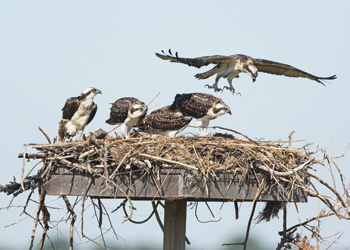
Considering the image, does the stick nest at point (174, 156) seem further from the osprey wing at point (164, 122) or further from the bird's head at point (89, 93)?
the osprey wing at point (164, 122)

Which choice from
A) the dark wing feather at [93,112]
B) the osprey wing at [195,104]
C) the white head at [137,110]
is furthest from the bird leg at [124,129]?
the osprey wing at [195,104]

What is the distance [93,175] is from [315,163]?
97.2 inches

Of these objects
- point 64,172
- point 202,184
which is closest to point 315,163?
point 202,184

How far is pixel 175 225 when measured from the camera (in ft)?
17.7

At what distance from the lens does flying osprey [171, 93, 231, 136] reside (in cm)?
719

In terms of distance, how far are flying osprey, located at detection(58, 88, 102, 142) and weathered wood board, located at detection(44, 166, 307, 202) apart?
190 centimetres

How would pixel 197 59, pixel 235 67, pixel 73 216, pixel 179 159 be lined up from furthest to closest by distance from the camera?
pixel 235 67 → pixel 197 59 → pixel 73 216 → pixel 179 159

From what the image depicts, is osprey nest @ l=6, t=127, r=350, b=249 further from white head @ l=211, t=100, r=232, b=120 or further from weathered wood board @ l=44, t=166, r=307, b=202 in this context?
white head @ l=211, t=100, r=232, b=120

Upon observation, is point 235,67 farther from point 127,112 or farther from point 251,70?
point 127,112

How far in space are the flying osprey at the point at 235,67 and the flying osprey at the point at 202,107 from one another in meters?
0.39

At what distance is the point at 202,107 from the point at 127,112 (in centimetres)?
115

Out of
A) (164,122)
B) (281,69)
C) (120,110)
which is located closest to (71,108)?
(120,110)

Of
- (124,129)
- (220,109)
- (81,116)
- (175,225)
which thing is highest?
(220,109)

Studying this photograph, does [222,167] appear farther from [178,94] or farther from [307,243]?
[178,94]
